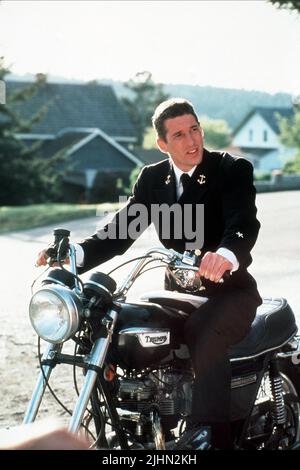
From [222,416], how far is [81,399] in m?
0.68

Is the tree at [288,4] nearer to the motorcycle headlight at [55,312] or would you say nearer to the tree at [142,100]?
the motorcycle headlight at [55,312]

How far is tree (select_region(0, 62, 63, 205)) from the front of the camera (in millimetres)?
28578

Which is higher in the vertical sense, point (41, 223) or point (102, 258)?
point (102, 258)

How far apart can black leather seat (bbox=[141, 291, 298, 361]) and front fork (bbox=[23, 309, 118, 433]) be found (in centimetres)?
45

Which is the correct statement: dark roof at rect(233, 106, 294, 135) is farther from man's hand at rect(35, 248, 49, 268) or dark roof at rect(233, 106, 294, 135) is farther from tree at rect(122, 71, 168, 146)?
man's hand at rect(35, 248, 49, 268)

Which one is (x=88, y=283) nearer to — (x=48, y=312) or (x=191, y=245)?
(x=48, y=312)

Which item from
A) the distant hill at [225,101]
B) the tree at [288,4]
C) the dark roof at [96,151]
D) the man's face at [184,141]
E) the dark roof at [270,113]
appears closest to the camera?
the man's face at [184,141]

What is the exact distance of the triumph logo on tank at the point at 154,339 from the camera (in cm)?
314

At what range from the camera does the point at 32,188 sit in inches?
1148

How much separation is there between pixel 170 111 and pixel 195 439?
1.39 m

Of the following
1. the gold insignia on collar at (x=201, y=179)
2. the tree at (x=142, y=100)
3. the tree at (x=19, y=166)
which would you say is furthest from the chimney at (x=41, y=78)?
the tree at (x=142, y=100)

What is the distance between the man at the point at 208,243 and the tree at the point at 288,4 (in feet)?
8.19
